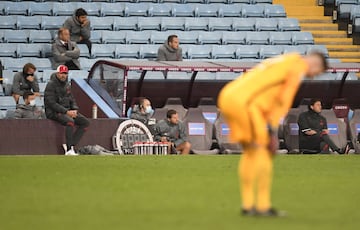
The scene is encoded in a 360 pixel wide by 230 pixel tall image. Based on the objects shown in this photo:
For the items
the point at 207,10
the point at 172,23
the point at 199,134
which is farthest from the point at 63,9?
the point at 199,134

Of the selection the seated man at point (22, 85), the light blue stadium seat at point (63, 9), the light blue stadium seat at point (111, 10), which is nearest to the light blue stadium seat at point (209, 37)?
the light blue stadium seat at point (111, 10)

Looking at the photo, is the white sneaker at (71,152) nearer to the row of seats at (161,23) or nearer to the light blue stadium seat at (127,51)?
the light blue stadium seat at (127,51)

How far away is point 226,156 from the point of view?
23.8m

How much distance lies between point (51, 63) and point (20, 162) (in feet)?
25.2

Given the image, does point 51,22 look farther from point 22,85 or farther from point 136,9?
point 22,85

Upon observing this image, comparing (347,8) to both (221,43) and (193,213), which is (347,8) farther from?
(193,213)

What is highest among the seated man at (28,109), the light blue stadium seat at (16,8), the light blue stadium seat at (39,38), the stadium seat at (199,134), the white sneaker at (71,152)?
the light blue stadium seat at (16,8)

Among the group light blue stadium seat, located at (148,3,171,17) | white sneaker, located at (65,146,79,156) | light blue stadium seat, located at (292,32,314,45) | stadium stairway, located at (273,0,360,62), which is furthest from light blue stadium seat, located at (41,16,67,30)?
stadium stairway, located at (273,0,360,62)

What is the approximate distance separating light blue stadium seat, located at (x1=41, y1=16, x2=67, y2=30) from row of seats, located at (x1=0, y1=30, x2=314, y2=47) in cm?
46

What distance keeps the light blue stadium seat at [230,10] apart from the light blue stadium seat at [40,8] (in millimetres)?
5191

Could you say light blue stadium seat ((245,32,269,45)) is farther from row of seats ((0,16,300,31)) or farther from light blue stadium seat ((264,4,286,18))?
light blue stadium seat ((264,4,286,18))

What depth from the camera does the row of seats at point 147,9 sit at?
30.5 metres

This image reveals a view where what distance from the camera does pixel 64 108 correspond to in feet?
78.8

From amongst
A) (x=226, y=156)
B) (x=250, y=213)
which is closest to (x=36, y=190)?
(x=250, y=213)
